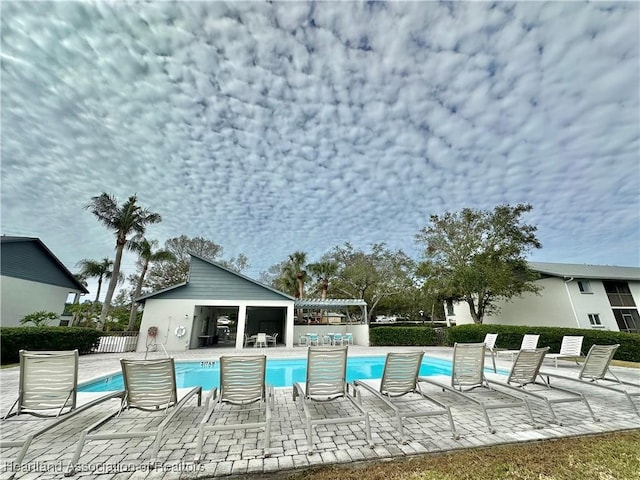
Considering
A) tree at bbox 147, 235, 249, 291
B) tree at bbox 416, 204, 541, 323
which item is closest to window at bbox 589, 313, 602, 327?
tree at bbox 416, 204, 541, 323

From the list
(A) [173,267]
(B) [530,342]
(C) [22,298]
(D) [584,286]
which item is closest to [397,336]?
(B) [530,342]

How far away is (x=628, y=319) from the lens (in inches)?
821

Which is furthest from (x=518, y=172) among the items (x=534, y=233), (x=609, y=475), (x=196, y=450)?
(x=196, y=450)

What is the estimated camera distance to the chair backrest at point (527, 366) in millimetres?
5121

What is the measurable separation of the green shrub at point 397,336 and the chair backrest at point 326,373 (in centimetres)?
1434

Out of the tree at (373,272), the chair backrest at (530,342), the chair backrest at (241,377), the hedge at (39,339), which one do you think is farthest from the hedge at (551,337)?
the hedge at (39,339)

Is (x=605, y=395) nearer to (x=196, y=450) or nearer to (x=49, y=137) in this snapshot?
(x=196, y=450)

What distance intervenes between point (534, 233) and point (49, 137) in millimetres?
29030

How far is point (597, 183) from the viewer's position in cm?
1394

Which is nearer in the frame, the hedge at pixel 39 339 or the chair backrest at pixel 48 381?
the chair backrest at pixel 48 381

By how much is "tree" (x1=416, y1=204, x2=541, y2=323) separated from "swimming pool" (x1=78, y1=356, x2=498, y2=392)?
896 cm

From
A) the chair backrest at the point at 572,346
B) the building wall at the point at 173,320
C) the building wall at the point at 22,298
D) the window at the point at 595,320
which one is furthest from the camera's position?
the window at the point at 595,320

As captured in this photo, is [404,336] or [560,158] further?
[404,336]

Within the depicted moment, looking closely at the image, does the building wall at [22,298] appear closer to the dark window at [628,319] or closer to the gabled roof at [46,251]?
the gabled roof at [46,251]
